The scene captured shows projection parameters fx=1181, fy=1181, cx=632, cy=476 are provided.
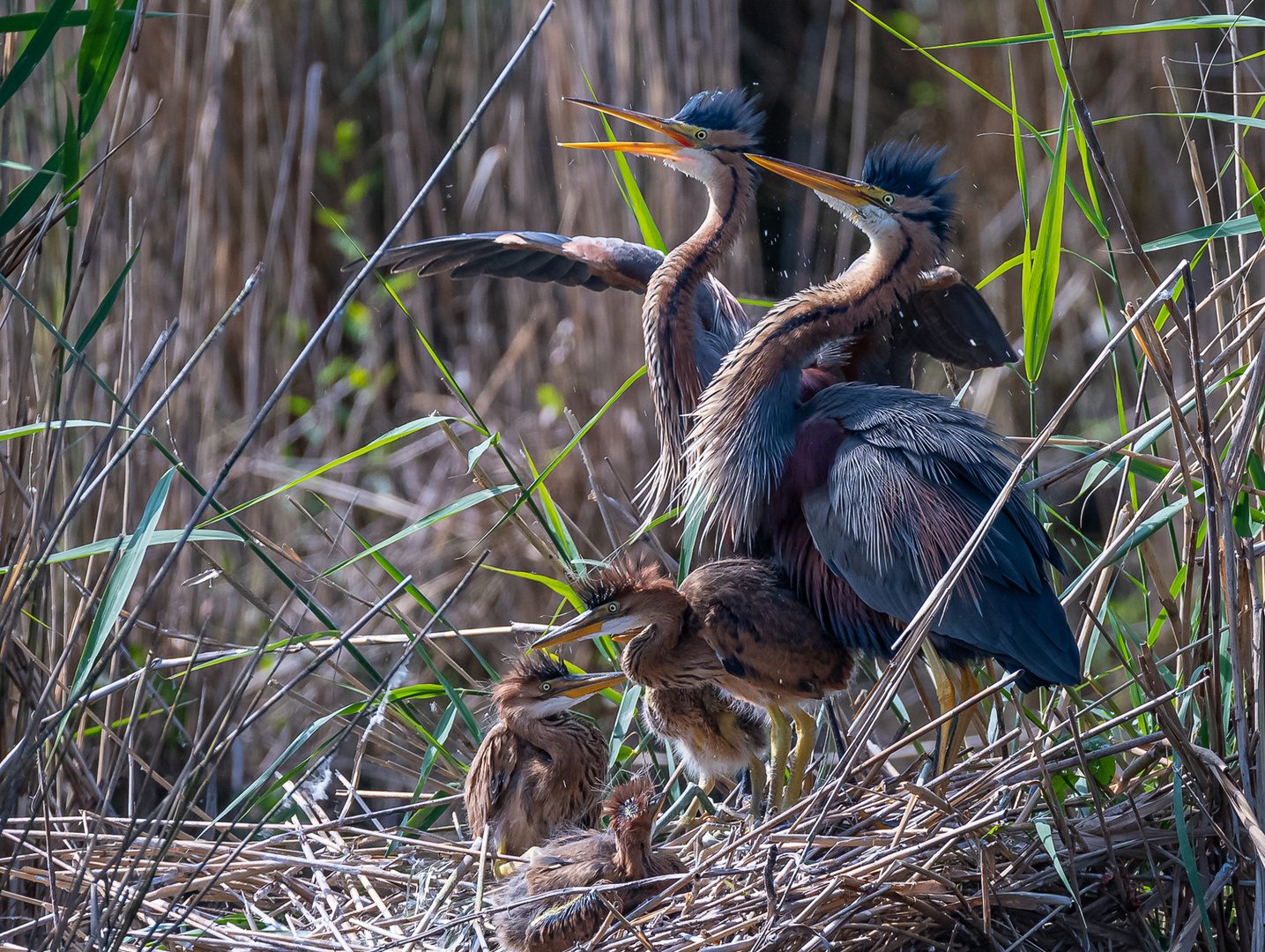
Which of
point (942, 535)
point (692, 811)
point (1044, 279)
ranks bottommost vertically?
point (692, 811)

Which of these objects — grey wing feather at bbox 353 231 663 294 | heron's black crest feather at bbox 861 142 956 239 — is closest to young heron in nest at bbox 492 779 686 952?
heron's black crest feather at bbox 861 142 956 239

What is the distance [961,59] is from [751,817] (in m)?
4.39

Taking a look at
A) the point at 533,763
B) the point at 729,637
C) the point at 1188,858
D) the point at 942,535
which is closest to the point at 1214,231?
the point at 942,535

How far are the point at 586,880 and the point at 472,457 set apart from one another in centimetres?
79

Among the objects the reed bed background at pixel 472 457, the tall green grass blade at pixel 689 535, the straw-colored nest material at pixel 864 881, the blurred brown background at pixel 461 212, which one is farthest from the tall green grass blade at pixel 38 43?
the blurred brown background at pixel 461 212

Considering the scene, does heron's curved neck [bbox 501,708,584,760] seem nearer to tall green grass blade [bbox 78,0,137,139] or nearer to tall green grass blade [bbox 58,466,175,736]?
tall green grass blade [bbox 58,466,175,736]

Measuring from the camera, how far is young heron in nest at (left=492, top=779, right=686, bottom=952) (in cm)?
188

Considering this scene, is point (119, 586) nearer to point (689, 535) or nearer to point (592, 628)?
point (592, 628)

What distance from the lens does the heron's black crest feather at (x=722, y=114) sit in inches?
117

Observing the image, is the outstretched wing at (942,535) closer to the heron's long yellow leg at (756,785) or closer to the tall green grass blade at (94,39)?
the heron's long yellow leg at (756,785)

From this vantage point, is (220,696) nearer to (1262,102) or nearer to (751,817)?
(751,817)

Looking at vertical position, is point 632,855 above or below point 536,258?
below

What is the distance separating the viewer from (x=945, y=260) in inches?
103

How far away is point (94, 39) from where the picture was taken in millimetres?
1555
